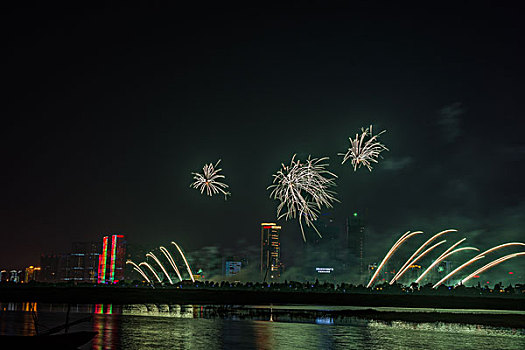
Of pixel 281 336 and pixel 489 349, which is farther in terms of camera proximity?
pixel 281 336

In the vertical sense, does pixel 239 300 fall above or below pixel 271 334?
below

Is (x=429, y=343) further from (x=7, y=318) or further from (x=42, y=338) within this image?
(x=7, y=318)

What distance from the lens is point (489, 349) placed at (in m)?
24.5

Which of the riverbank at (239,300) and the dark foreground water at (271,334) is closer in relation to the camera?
the dark foreground water at (271,334)

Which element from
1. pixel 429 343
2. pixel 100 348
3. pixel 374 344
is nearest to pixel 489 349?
pixel 429 343

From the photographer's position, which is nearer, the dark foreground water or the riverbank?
the dark foreground water

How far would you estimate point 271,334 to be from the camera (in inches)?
1113

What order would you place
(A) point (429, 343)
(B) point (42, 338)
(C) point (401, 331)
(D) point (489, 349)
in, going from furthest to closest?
(C) point (401, 331) → (A) point (429, 343) → (D) point (489, 349) → (B) point (42, 338)

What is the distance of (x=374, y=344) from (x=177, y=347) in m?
10.0

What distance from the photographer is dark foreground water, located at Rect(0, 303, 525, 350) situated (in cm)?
2388

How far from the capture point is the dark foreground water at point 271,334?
23.9 meters

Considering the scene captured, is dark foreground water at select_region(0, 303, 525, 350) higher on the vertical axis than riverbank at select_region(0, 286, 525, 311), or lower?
higher

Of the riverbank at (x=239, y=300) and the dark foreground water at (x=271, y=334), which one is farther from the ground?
the dark foreground water at (x=271, y=334)

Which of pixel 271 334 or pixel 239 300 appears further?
pixel 239 300
